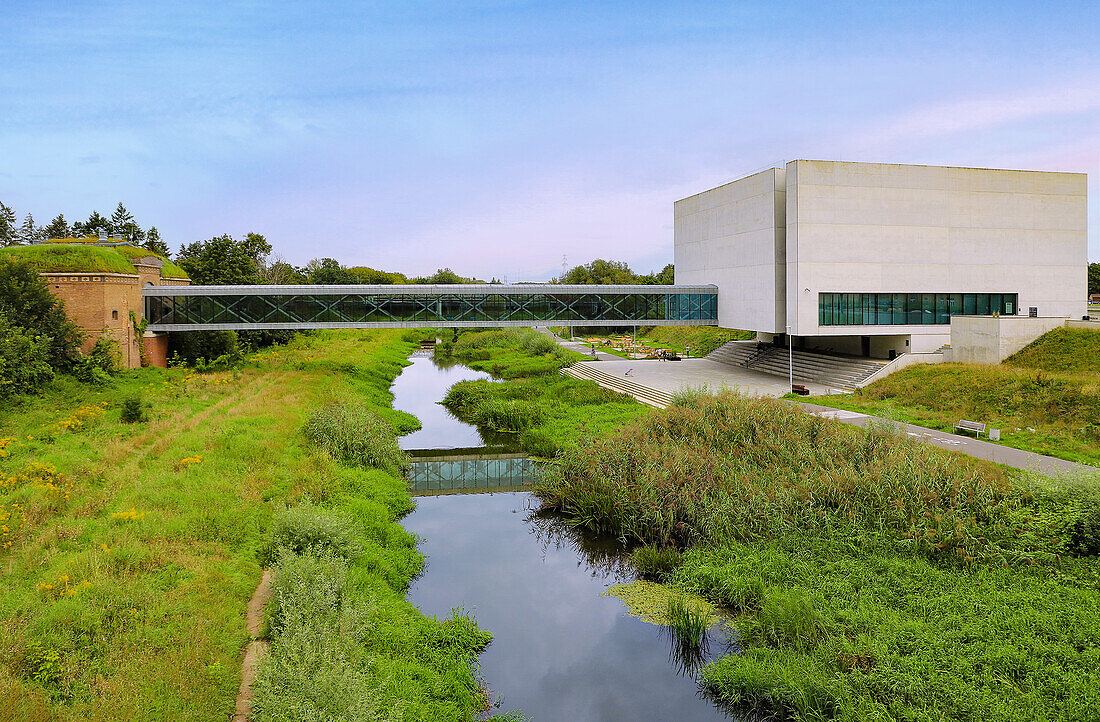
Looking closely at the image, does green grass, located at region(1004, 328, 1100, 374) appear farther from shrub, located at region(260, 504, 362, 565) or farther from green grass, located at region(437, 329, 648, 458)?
shrub, located at region(260, 504, 362, 565)

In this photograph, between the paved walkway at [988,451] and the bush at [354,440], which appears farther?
the bush at [354,440]

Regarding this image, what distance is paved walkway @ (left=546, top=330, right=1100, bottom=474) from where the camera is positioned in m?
17.0

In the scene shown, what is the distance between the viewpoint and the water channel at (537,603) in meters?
9.69

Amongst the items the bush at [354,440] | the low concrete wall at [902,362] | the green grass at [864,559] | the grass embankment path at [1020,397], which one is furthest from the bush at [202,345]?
the low concrete wall at [902,362]

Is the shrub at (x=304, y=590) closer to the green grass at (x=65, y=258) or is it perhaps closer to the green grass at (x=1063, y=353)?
the green grass at (x=65, y=258)

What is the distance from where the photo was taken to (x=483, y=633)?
10969 millimetres

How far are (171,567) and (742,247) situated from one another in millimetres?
30842

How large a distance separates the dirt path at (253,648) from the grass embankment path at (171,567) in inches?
4.8

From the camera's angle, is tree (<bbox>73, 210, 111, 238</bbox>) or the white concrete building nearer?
the white concrete building

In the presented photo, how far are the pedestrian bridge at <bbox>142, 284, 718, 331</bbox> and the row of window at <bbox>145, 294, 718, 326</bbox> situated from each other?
50 mm

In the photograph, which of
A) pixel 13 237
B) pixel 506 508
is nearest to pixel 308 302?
pixel 506 508

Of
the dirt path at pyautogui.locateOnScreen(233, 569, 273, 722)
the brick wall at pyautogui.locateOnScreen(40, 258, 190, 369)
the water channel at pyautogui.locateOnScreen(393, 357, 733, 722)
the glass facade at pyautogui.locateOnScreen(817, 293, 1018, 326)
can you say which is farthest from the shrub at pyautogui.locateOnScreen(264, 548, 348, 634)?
the glass facade at pyautogui.locateOnScreen(817, 293, 1018, 326)

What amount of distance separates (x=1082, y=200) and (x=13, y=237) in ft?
308

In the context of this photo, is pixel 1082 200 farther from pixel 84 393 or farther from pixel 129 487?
pixel 84 393
